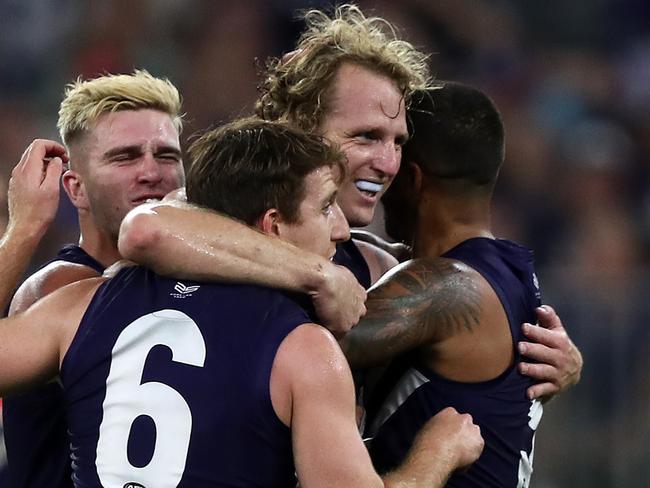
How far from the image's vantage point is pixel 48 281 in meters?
4.31

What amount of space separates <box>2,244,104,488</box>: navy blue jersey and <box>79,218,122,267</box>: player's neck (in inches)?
24.8

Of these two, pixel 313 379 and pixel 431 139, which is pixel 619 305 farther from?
pixel 313 379

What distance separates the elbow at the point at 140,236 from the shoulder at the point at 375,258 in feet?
4.64

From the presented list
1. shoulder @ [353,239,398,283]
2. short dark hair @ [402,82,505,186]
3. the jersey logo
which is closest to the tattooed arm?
short dark hair @ [402,82,505,186]

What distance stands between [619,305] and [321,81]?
376 centimetres

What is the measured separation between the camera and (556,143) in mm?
10305

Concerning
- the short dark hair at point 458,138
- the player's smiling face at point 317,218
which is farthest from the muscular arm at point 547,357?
the player's smiling face at point 317,218

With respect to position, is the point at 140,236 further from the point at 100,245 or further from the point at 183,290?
the point at 100,245

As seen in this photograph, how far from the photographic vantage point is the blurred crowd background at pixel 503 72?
31.4ft

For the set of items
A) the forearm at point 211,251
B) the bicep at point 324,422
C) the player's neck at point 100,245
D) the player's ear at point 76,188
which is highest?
the player's ear at point 76,188

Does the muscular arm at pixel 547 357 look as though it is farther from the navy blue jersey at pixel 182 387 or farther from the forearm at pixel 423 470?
the navy blue jersey at pixel 182 387

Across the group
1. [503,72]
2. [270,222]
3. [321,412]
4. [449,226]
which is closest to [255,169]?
[270,222]

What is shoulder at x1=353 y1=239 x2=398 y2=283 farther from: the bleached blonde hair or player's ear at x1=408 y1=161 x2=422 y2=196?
the bleached blonde hair

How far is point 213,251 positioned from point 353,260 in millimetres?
1353
